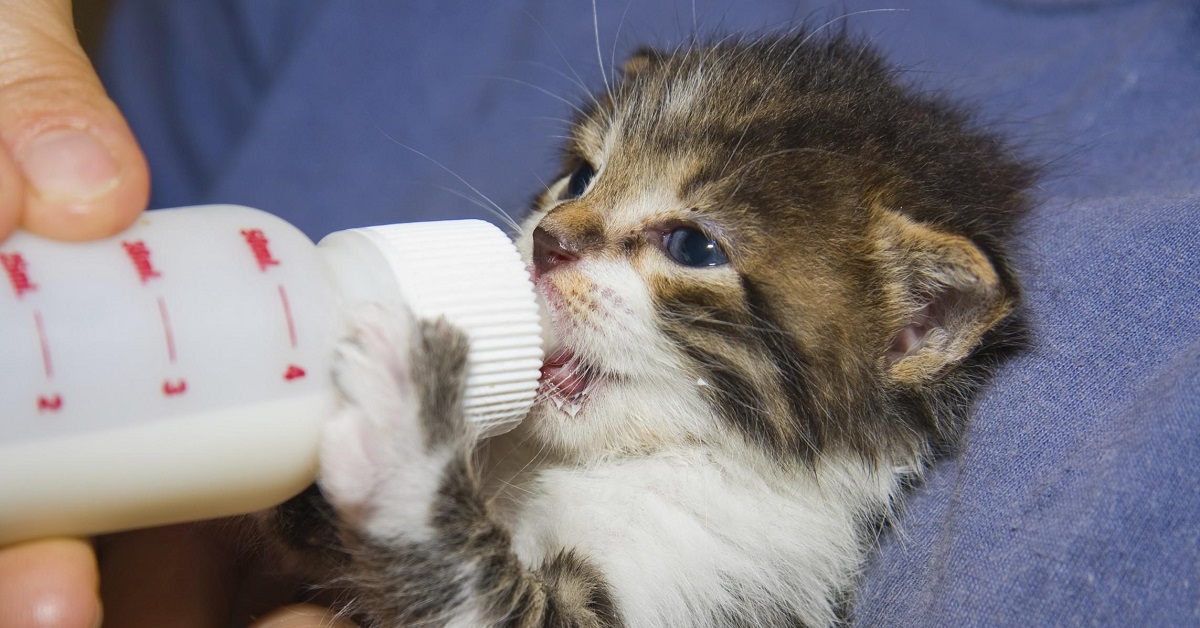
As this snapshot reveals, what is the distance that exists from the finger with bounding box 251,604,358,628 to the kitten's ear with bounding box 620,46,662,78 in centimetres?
121

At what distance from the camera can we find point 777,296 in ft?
4.43

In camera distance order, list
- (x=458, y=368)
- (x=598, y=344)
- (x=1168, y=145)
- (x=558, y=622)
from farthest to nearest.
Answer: (x=1168, y=145), (x=598, y=344), (x=558, y=622), (x=458, y=368)

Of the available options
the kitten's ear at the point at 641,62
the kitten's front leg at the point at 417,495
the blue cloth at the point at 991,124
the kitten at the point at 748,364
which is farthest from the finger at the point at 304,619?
the kitten's ear at the point at 641,62

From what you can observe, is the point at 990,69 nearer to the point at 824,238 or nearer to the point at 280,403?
the point at 824,238

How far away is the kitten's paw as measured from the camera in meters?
1.01

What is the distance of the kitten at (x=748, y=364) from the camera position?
1341 millimetres

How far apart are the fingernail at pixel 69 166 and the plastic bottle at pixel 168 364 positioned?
0.27ft

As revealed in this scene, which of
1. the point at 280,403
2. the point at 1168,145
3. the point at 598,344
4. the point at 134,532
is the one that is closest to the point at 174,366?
the point at 280,403

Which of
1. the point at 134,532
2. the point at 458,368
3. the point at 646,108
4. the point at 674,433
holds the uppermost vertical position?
the point at 646,108

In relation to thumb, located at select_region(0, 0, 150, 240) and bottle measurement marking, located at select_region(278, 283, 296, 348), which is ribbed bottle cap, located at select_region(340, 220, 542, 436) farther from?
thumb, located at select_region(0, 0, 150, 240)

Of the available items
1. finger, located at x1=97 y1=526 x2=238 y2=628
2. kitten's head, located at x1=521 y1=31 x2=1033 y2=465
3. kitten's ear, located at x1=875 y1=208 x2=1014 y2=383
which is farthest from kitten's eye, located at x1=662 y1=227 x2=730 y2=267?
finger, located at x1=97 y1=526 x2=238 y2=628

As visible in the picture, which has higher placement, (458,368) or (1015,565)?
(458,368)

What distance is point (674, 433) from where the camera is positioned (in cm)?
139

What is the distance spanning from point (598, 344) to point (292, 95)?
1661 mm
